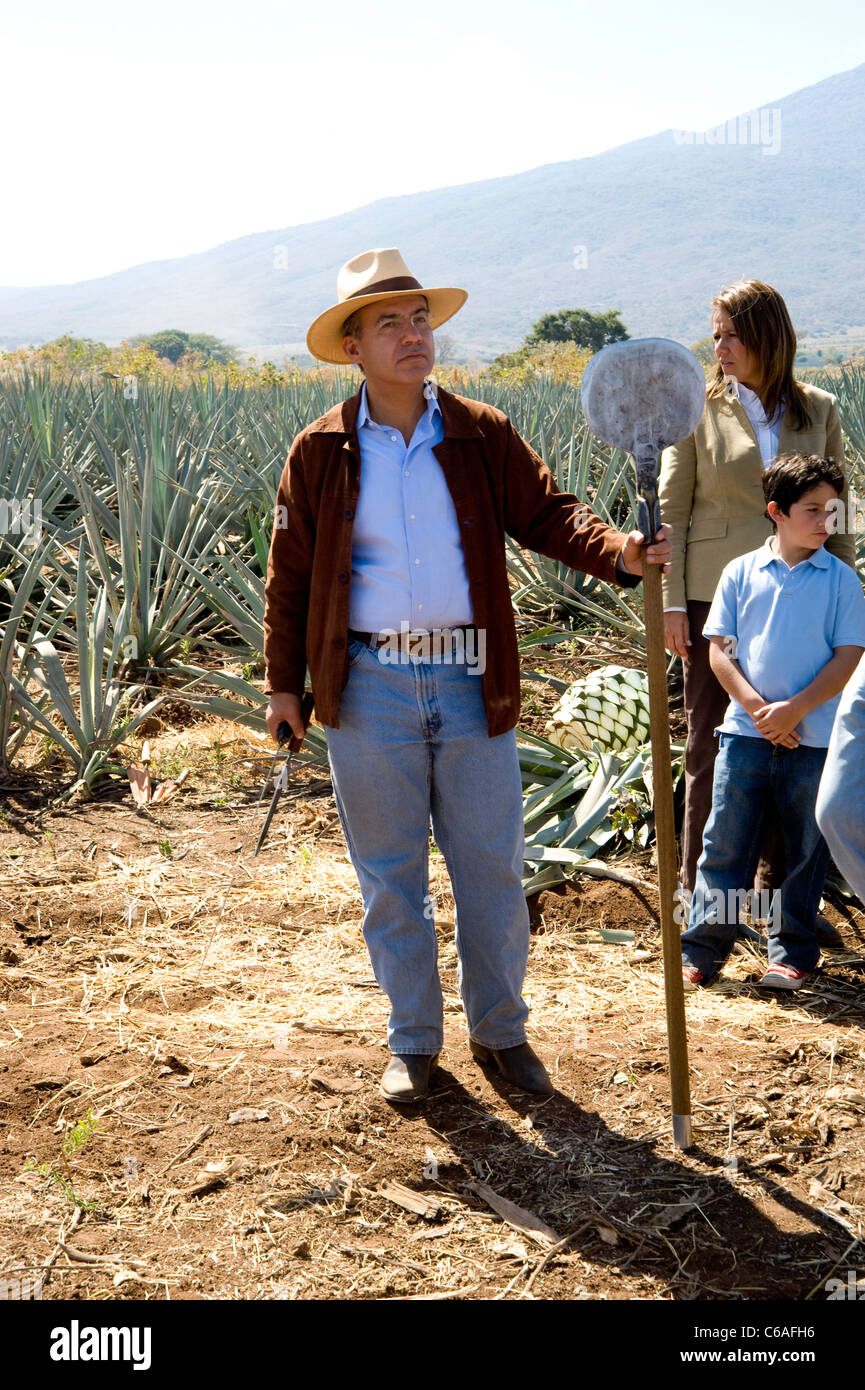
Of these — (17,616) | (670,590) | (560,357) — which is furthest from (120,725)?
(560,357)

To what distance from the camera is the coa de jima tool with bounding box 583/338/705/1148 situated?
2.29 metres

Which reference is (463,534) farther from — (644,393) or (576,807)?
(576,807)

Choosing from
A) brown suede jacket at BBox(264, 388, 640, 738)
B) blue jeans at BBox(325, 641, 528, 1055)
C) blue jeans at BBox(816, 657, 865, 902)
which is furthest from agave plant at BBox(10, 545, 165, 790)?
blue jeans at BBox(816, 657, 865, 902)

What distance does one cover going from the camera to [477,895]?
2.68m

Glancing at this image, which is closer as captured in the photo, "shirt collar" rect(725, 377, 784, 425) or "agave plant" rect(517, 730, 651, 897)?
"shirt collar" rect(725, 377, 784, 425)

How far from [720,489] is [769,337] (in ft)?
1.35

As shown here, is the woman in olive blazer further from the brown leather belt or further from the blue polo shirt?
the brown leather belt

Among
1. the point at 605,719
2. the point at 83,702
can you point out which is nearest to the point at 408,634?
the point at 605,719

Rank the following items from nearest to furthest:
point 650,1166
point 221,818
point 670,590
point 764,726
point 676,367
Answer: point 676,367, point 650,1166, point 764,726, point 670,590, point 221,818

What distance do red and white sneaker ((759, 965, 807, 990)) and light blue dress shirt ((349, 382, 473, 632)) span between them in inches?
52.0
